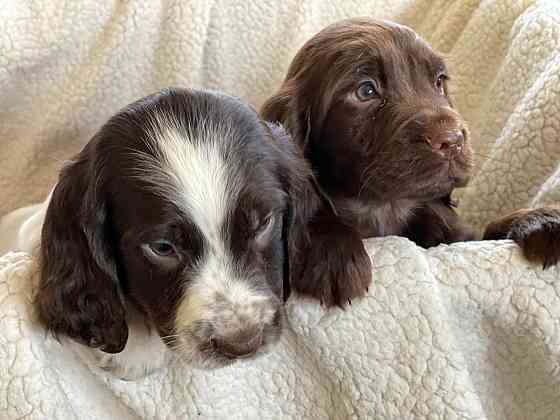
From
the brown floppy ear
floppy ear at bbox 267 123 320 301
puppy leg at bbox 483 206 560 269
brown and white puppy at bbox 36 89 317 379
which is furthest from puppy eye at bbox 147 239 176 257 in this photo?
puppy leg at bbox 483 206 560 269

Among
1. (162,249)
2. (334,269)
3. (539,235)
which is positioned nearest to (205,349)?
(162,249)

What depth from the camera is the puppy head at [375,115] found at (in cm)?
162

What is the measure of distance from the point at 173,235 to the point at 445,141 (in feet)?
2.13

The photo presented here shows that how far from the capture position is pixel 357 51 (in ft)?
5.69

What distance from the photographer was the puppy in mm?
1603

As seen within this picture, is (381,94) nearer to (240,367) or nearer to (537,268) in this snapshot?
(537,268)

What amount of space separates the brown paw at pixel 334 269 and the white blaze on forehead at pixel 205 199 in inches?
6.5

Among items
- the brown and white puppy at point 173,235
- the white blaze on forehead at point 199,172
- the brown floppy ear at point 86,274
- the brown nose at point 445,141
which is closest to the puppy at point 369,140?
the brown nose at point 445,141

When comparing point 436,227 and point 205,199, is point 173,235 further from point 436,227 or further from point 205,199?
point 436,227

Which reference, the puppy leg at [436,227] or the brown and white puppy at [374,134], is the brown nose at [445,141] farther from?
the puppy leg at [436,227]

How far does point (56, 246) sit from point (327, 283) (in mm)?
583

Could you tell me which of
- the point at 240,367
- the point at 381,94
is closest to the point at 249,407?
the point at 240,367

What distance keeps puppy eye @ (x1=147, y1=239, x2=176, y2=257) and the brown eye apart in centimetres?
83

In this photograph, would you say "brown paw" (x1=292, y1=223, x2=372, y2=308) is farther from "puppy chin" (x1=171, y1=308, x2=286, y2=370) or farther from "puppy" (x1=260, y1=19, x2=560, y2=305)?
"puppy chin" (x1=171, y1=308, x2=286, y2=370)
